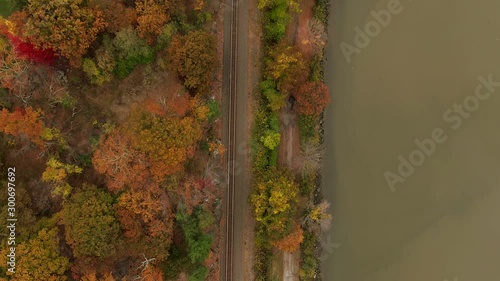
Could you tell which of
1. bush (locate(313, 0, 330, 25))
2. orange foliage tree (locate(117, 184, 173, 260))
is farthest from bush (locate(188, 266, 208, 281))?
bush (locate(313, 0, 330, 25))

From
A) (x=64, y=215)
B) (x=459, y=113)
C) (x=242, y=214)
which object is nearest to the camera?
(x=64, y=215)

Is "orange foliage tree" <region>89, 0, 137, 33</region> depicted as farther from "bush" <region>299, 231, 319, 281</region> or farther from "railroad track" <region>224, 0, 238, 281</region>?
"bush" <region>299, 231, 319, 281</region>

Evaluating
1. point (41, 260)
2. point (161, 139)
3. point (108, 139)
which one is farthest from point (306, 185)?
point (41, 260)

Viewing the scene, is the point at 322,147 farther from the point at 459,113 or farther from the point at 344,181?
the point at 459,113

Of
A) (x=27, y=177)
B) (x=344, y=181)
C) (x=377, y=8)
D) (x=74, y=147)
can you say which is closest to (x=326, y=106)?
(x=344, y=181)

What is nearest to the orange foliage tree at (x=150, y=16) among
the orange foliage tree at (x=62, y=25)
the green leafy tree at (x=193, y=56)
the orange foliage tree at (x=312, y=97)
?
the green leafy tree at (x=193, y=56)

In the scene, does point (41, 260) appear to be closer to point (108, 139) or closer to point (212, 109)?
point (108, 139)
